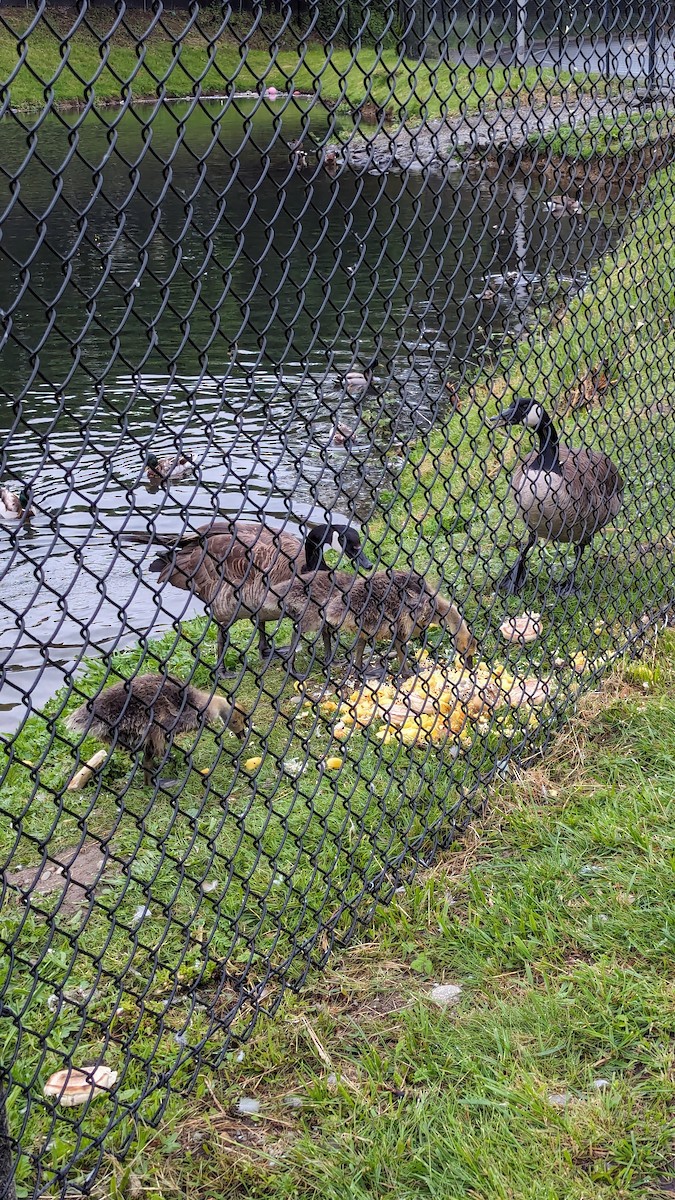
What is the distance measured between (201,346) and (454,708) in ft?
40.1

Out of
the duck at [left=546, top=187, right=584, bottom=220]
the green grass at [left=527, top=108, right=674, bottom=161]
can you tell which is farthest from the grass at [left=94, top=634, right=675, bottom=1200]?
the green grass at [left=527, top=108, right=674, bottom=161]

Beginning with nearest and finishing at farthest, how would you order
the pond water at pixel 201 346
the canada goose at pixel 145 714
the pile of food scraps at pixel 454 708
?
1. the pond water at pixel 201 346
2. the pile of food scraps at pixel 454 708
3. the canada goose at pixel 145 714

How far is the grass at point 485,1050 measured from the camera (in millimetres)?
2607

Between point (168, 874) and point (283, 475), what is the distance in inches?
275

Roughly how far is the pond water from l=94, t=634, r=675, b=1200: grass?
124cm

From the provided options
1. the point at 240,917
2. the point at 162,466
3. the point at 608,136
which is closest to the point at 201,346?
the point at 162,466

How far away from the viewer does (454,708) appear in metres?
4.71

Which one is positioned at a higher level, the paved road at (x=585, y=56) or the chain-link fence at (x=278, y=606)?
the paved road at (x=585, y=56)

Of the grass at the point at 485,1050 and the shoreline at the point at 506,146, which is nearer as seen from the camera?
the grass at the point at 485,1050

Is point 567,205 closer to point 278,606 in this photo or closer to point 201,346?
point 278,606

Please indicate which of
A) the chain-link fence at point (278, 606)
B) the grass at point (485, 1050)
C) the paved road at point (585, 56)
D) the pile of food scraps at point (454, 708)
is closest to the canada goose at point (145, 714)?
the chain-link fence at point (278, 606)

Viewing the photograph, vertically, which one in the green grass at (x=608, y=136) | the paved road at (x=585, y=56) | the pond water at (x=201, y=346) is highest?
the paved road at (x=585, y=56)

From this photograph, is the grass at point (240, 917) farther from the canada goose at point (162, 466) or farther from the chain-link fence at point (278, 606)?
the canada goose at point (162, 466)

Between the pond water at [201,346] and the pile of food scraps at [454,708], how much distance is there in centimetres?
79
